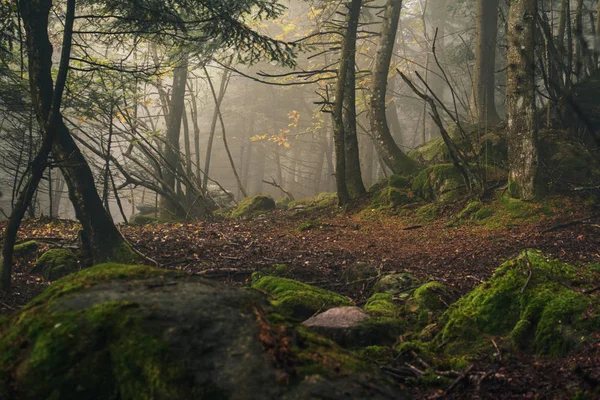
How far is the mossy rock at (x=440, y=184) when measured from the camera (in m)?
10.5

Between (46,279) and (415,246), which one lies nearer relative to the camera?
(46,279)

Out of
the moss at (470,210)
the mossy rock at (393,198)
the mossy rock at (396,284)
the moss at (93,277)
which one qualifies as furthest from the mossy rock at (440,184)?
the moss at (93,277)


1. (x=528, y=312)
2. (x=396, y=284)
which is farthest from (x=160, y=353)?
(x=396, y=284)

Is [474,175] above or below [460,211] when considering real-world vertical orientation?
above

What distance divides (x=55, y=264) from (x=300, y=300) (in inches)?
179

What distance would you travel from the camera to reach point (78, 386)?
2201mm

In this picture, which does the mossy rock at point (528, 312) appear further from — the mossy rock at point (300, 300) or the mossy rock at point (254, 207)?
the mossy rock at point (254, 207)

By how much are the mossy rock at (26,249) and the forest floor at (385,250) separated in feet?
0.79

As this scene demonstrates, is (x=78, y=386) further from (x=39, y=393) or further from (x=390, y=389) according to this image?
(x=390, y=389)

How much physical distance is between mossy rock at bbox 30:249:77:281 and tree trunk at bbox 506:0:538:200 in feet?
26.2

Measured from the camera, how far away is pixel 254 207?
50.3ft

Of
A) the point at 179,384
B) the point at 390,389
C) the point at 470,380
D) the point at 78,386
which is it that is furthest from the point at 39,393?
the point at 470,380

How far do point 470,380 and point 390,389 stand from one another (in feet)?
1.78

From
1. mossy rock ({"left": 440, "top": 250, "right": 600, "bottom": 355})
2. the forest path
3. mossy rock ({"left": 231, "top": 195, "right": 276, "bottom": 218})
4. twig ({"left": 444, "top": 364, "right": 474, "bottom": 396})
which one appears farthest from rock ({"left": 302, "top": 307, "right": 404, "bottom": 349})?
mossy rock ({"left": 231, "top": 195, "right": 276, "bottom": 218})
